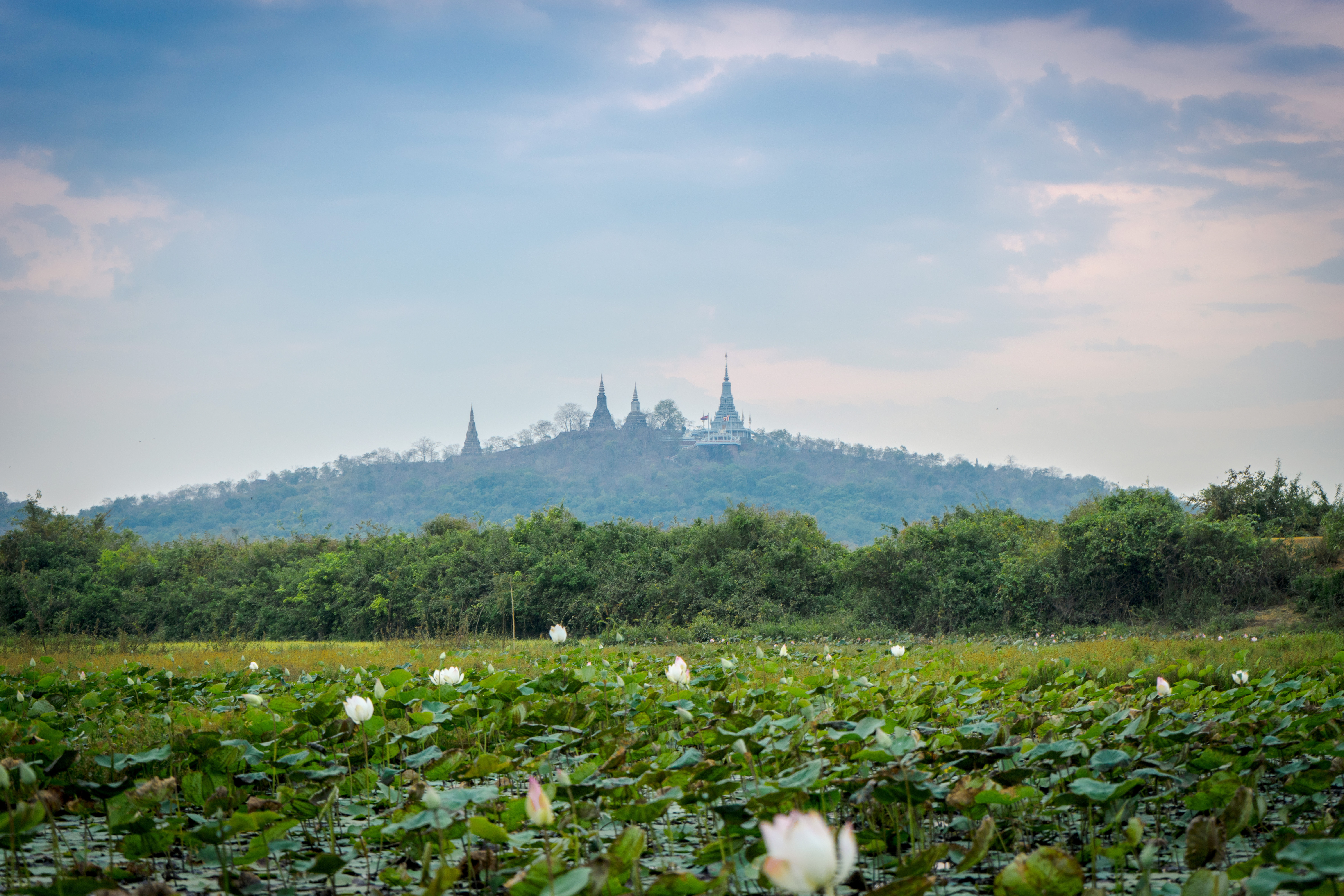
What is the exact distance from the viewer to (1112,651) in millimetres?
8758

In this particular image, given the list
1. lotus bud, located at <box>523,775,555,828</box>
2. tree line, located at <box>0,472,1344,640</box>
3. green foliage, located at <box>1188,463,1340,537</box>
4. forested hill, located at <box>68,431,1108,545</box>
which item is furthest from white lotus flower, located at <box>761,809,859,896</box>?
forested hill, located at <box>68,431,1108,545</box>

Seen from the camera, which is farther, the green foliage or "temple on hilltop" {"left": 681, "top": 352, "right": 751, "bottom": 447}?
"temple on hilltop" {"left": 681, "top": 352, "right": 751, "bottom": 447}

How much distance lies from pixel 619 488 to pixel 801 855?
83.8 meters

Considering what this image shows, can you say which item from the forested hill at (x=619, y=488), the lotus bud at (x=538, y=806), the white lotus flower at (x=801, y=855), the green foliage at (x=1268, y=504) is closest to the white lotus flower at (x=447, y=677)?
the lotus bud at (x=538, y=806)

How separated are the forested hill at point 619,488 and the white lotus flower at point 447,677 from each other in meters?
61.9

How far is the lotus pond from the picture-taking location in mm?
2002

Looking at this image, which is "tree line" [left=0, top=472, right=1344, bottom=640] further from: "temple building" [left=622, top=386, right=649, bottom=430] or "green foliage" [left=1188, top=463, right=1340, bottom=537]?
"temple building" [left=622, top=386, right=649, bottom=430]

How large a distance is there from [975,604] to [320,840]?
1451 centimetres

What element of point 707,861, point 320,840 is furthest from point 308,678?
point 707,861

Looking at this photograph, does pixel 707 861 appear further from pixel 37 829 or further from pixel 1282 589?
pixel 1282 589

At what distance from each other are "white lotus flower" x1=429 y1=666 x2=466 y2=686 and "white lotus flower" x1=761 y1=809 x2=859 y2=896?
317 cm

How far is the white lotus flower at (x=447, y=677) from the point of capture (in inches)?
165

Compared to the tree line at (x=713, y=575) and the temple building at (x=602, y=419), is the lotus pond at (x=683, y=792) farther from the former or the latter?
the temple building at (x=602, y=419)

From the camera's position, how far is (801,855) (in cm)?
126
